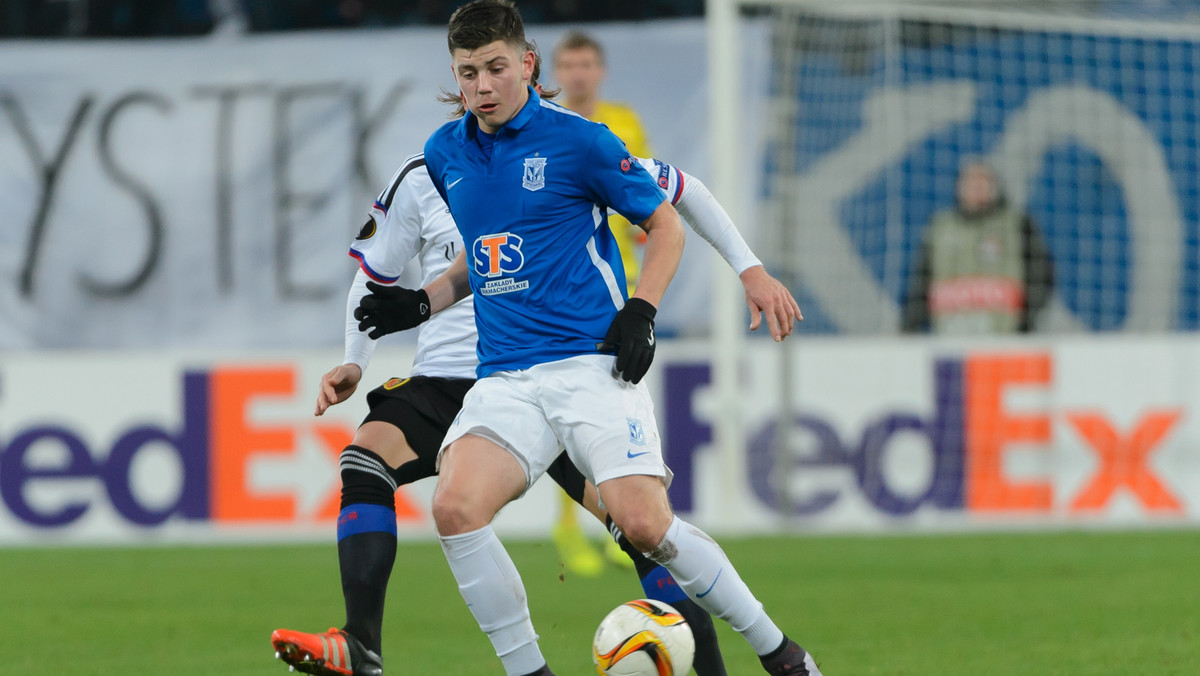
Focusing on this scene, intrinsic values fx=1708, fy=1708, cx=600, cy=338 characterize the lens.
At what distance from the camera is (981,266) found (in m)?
11.8

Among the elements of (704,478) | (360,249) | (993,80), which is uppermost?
(993,80)

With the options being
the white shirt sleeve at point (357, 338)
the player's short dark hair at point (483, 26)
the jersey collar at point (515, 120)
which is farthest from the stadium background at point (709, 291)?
the player's short dark hair at point (483, 26)

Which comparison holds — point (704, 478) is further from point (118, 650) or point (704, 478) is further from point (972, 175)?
point (118, 650)

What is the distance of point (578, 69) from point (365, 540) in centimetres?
318

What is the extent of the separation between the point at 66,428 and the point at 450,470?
7.08 m

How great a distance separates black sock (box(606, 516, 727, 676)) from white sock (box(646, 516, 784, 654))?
0.66 feet

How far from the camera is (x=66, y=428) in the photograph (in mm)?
10820

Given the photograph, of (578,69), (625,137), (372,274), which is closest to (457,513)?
(372,274)

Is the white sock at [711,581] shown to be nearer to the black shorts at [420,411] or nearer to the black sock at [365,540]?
the black sock at [365,540]


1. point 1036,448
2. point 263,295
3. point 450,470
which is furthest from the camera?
point 263,295

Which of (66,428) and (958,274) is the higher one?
(958,274)

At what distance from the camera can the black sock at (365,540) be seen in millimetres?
4809

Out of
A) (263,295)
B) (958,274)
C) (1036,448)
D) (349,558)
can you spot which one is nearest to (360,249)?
(349,558)

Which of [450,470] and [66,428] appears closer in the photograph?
[450,470]
